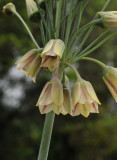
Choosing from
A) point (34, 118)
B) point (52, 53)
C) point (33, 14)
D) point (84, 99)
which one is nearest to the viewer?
point (52, 53)

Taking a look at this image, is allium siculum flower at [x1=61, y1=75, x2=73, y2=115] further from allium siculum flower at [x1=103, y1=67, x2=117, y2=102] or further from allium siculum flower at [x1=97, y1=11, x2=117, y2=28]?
allium siculum flower at [x1=97, y1=11, x2=117, y2=28]

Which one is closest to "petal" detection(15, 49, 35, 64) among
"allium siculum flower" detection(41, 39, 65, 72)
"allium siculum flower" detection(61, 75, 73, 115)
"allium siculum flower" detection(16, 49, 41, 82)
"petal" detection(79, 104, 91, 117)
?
"allium siculum flower" detection(16, 49, 41, 82)

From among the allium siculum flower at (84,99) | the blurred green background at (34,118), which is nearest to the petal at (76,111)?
the allium siculum flower at (84,99)

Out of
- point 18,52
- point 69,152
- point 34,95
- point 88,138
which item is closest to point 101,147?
point 88,138

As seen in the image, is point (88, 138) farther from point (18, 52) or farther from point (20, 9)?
point (20, 9)

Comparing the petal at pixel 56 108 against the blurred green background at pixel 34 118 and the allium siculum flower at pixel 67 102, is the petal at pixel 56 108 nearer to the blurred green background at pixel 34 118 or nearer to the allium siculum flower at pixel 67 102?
the allium siculum flower at pixel 67 102

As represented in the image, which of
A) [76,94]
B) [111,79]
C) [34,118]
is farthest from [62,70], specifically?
[34,118]

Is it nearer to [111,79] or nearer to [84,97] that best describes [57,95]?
[84,97]
